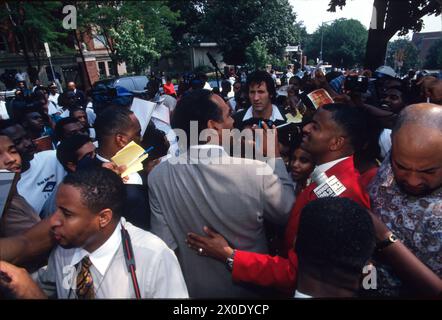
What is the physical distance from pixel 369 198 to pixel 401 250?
1.09ft

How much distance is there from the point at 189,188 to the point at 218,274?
0.50 m

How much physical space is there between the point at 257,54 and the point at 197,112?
3173mm

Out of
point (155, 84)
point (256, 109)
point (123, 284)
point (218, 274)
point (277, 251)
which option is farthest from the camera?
point (155, 84)

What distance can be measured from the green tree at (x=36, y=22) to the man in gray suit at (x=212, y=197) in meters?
0.79

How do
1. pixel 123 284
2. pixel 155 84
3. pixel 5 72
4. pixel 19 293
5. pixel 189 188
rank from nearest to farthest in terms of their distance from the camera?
pixel 19 293 < pixel 123 284 < pixel 189 188 < pixel 5 72 < pixel 155 84

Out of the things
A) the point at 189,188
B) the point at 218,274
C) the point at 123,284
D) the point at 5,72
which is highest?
the point at 5,72

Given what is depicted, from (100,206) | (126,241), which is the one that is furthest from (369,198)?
(100,206)

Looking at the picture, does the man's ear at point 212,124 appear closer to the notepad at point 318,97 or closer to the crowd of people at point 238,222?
the crowd of people at point 238,222

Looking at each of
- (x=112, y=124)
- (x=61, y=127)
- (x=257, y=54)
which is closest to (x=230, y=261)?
(x=112, y=124)

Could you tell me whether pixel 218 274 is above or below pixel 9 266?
below

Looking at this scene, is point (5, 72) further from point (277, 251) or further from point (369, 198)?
point (369, 198)

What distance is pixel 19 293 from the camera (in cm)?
108

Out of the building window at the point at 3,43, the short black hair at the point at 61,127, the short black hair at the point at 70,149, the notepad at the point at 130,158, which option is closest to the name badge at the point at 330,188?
the notepad at the point at 130,158
